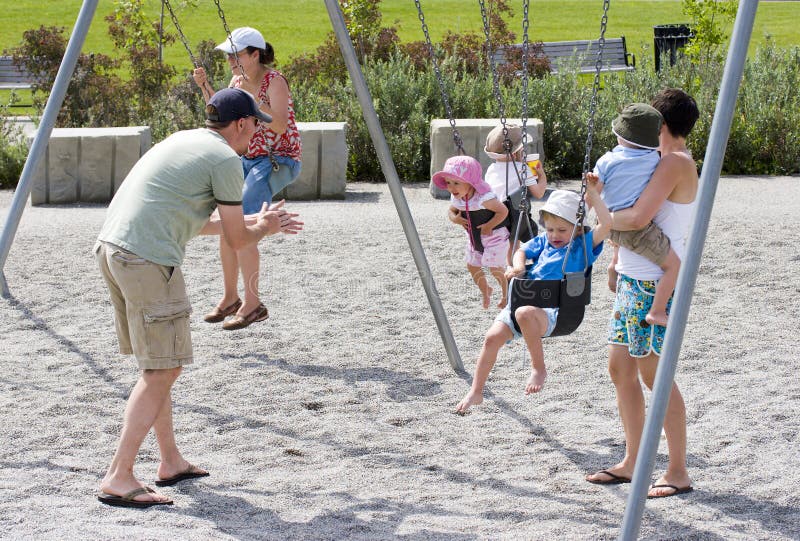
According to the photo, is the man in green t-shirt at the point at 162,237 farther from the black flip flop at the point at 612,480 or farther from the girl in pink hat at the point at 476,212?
the black flip flop at the point at 612,480

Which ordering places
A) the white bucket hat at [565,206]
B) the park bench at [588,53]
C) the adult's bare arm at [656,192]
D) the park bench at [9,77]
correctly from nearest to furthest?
the adult's bare arm at [656,192]
the white bucket hat at [565,206]
the park bench at [9,77]
the park bench at [588,53]

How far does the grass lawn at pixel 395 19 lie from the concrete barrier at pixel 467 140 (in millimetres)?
9183

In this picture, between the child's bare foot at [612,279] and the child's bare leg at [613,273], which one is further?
the child's bare foot at [612,279]

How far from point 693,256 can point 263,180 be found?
292 cm

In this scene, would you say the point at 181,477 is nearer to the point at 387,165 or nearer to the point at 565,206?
the point at 565,206

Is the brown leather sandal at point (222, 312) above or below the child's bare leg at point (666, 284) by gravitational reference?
below

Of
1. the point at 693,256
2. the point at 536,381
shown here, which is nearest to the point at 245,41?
the point at 536,381

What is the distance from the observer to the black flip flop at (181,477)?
4.03 metres

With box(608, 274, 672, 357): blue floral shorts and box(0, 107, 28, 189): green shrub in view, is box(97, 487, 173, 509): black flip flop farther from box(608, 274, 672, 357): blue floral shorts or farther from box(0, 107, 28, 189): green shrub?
box(0, 107, 28, 189): green shrub

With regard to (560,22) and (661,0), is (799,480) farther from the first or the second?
(661,0)

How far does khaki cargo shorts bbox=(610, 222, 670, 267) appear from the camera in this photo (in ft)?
11.9

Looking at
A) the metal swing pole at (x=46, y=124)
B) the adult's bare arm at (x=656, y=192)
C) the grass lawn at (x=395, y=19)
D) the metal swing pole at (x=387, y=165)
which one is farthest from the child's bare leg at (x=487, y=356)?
the grass lawn at (x=395, y=19)

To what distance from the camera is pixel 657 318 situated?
11.8ft

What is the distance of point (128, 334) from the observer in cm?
393
